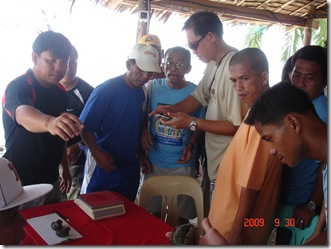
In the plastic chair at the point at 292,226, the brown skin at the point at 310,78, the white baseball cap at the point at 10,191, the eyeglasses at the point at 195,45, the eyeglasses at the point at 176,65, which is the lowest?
the plastic chair at the point at 292,226

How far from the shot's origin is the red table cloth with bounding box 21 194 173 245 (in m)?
0.82

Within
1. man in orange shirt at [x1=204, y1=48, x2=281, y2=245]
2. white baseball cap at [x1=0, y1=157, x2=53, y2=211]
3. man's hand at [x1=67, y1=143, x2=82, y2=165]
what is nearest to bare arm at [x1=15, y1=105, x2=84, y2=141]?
white baseball cap at [x1=0, y1=157, x2=53, y2=211]

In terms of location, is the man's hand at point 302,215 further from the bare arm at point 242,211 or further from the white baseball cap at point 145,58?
the white baseball cap at point 145,58

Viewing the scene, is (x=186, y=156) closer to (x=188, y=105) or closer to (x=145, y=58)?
(x=188, y=105)

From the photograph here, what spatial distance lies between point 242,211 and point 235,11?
6.50 ft

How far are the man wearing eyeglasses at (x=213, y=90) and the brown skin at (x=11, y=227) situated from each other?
67 cm

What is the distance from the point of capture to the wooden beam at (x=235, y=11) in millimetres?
2188

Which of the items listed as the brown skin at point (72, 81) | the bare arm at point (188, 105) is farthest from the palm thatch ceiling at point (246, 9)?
the bare arm at point (188, 105)

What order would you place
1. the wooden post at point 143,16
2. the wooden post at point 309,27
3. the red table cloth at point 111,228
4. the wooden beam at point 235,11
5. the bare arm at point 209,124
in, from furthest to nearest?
the wooden post at point 309,27 → the wooden beam at point 235,11 → the wooden post at point 143,16 → the bare arm at point 209,124 → the red table cloth at point 111,228

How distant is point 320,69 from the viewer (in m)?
0.97

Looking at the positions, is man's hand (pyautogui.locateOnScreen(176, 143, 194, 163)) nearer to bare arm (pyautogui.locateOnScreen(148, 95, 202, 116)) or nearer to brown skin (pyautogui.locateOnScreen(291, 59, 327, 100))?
bare arm (pyautogui.locateOnScreen(148, 95, 202, 116))

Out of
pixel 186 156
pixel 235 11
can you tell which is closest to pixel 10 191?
pixel 186 156

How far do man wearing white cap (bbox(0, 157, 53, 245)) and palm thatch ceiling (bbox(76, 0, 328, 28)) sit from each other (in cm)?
172

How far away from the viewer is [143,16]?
6.72 ft
